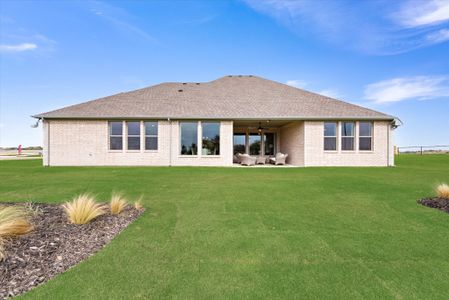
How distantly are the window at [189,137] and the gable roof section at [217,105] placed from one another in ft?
2.25

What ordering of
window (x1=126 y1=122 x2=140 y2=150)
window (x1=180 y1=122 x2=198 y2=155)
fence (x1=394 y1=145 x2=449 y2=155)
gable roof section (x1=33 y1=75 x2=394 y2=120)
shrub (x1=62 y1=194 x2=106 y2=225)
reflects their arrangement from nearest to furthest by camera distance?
shrub (x1=62 y1=194 x2=106 y2=225) → gable roof section (x1=33 y1=75 x2=394 y2=120) → window (x1=126 y1=122 x2=140 y2=150) → window (x1=180 y1=122 x2=198 y2=155) → fence (x1=394 y1=145 x2=449 y2=155)

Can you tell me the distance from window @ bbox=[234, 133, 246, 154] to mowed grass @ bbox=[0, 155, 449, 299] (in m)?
13.9

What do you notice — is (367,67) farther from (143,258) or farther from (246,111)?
(143,258)

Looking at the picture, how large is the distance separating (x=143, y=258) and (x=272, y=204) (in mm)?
3975

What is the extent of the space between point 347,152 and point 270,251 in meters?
15.1

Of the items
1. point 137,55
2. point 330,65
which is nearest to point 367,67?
point 330,65

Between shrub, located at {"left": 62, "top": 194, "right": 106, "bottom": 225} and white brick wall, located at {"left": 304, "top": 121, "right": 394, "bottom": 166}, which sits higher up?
white brick wall, located at {"left": 304, "top": 121, "right": 394, "bottom": 166}

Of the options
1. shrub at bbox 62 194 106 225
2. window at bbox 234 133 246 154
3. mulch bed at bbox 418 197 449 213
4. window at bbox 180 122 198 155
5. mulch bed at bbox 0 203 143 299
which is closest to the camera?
mulch bed at bbox 0 203 143 299

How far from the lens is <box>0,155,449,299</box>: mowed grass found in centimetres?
272

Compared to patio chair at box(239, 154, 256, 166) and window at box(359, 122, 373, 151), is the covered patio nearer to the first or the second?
patio chair at box(239, 154, 256, 166)

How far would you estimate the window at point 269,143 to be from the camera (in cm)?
2173

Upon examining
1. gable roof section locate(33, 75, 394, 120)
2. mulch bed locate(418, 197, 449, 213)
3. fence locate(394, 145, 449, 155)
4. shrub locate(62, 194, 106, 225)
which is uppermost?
gable roof section locate(33, 75, 394, 120)

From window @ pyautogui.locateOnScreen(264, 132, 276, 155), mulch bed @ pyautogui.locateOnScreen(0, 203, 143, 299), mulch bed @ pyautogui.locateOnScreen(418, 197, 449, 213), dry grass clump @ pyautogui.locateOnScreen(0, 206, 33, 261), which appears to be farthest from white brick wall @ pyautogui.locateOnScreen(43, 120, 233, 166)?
dry grass clump @ pyautogui.locateOnScreen(0, 206, 33, 261)

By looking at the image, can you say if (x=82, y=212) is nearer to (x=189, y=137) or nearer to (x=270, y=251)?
(x=270, y=251)
